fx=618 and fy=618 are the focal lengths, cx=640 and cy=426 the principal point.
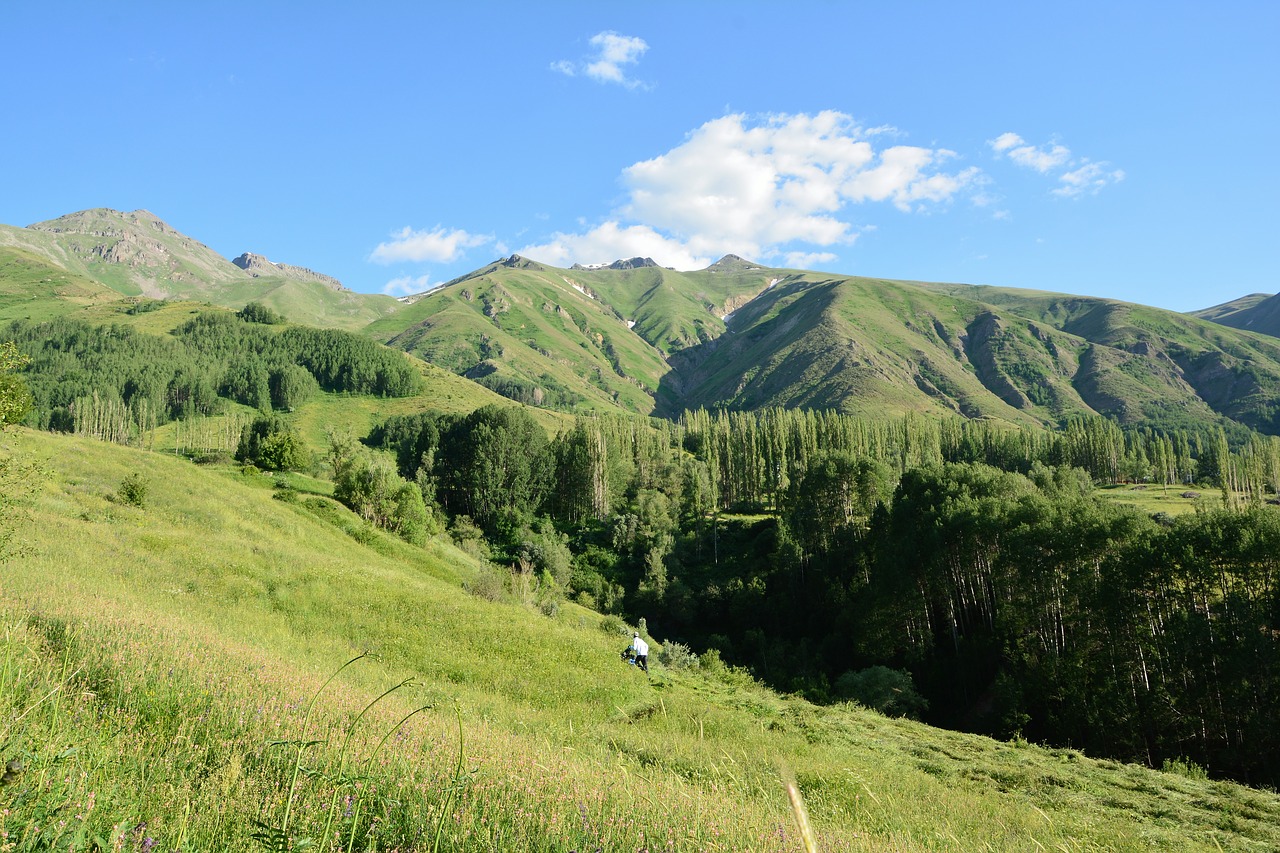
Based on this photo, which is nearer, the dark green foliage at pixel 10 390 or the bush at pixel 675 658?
the dark green foliage at pixel 10 390

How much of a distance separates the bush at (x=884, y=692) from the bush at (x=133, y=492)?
4329cm

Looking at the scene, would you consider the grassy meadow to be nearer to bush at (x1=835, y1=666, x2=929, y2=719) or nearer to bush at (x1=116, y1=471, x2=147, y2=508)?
bush at (x1=116, y1=471, x2=147, y2=508)

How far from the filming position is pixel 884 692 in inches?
1622

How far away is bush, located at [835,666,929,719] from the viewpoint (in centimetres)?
4031

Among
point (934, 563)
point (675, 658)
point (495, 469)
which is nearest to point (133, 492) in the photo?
point (675, 658)

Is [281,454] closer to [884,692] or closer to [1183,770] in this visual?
[884,692]

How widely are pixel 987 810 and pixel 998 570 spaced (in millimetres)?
38263

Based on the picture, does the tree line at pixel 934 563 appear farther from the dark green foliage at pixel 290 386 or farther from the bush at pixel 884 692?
the dark green foliage at pixel 290 386

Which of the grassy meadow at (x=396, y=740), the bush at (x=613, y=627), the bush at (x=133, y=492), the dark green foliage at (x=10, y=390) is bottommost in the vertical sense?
the bush at (x=613, y=627)

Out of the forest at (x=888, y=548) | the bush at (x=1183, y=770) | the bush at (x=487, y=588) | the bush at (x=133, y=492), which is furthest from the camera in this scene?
the bush at (x=487, y=588)

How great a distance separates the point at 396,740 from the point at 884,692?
135 ft

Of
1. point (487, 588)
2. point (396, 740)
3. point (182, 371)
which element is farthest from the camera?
point (182, 371)

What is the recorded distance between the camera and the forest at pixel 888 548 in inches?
1275

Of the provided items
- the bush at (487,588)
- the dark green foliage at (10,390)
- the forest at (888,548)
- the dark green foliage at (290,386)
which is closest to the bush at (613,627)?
the forest at (888,548)
